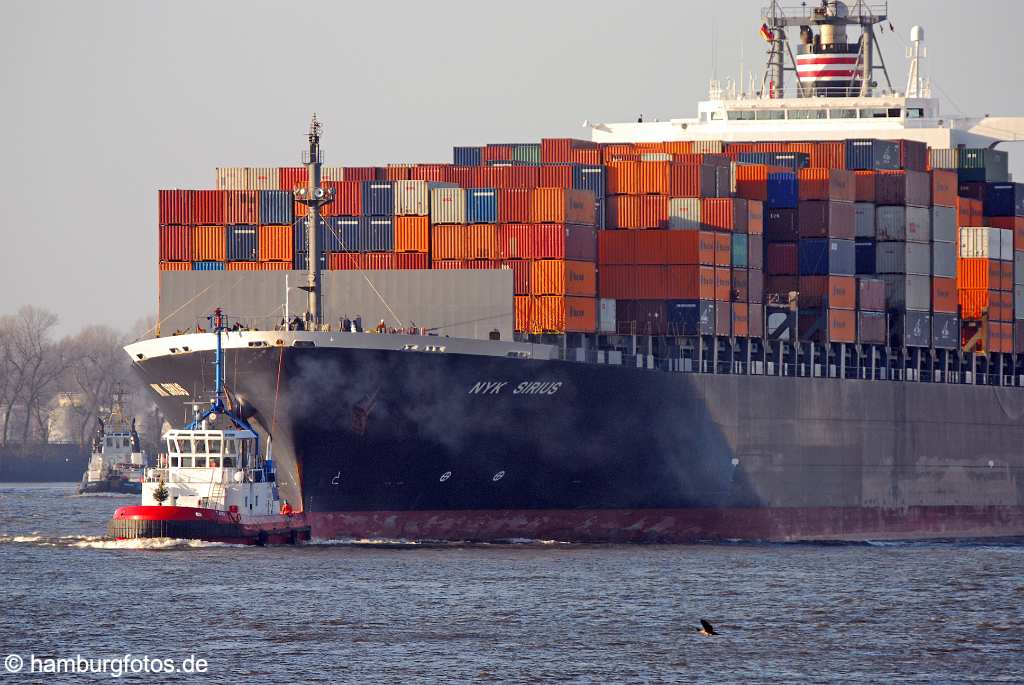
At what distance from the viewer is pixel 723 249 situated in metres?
64.4

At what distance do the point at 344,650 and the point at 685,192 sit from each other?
94.8 feet

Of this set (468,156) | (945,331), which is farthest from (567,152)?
(945,331)

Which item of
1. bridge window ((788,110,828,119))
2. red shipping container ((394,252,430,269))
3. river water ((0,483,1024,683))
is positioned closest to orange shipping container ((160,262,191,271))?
red shipping container ((394,252,430,269))

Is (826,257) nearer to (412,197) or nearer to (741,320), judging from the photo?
(741,320)

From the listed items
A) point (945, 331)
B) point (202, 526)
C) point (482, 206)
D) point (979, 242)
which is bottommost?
point (202, 526)

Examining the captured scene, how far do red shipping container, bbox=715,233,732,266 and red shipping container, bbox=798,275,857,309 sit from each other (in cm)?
408

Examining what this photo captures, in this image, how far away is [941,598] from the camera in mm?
48969

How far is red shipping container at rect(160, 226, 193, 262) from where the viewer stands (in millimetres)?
61344

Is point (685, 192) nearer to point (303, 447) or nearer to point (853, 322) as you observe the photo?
point (853, 322)

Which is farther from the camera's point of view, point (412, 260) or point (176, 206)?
point (176, 206)

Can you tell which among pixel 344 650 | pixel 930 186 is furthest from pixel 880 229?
pixel 344 650

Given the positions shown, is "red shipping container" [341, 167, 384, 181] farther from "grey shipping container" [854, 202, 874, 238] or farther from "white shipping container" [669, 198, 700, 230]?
"grey shipping container" [854, 202, 874, 238]

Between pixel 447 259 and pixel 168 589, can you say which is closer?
pixel 168 589

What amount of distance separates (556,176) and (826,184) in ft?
32.0
